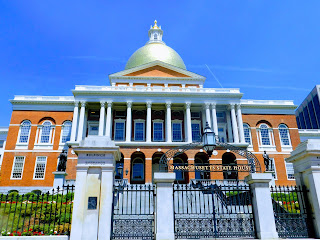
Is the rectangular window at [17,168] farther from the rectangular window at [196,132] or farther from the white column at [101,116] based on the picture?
the rectangular window at [196,132]

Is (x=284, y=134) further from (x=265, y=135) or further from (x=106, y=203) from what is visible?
(x=106, y=203)

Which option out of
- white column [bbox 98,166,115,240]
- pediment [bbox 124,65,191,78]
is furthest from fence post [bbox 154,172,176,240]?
pediment [bbox 124,65,191,78]

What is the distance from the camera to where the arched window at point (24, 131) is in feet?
129

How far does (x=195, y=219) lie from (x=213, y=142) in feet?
9.58

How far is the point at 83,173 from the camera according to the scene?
9117 millimetres

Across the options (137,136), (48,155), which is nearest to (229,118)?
Result: (137,136)

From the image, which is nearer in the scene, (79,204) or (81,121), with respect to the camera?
(79,204)

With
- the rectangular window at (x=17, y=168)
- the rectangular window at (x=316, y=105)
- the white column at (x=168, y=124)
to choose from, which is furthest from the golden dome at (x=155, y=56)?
the rectangular window at (x=316, y=105)

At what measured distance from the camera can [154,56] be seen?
49344mm

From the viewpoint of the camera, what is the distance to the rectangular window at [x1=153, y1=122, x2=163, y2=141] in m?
40.4

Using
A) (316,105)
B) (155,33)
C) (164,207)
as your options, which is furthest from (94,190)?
(316,105)

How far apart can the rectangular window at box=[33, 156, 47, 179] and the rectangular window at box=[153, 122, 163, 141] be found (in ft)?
51.2

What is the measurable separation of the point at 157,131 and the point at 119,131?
18.1 feet

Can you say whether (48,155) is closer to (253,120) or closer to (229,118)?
(229,118)
